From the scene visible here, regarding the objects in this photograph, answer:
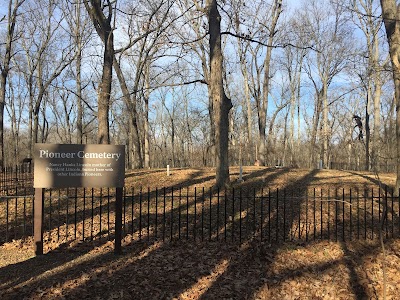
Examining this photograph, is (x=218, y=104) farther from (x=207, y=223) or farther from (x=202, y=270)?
(x=202, y=270)

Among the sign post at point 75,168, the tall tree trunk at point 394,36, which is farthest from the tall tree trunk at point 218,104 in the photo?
the tall tree trunk at point 394,36

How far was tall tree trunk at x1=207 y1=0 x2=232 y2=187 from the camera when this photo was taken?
400 inches

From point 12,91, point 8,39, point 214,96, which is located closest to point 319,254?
point 214,96

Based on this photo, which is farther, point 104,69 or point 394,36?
point 104,69

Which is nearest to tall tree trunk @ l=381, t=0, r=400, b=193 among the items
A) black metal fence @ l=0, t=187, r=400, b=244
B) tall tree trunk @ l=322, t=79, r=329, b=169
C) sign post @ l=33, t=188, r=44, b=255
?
black metal fence @ l=0, t=187, r=400, b=244

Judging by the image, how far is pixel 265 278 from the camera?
5324 millimetres

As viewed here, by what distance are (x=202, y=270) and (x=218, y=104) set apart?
5.95m

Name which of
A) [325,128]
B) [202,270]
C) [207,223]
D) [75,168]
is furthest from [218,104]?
[325,128]

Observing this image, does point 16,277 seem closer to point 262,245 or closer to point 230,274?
point 230,274

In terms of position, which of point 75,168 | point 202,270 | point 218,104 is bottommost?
point 202,270

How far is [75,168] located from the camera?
19.7ft

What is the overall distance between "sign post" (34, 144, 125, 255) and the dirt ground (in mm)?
600

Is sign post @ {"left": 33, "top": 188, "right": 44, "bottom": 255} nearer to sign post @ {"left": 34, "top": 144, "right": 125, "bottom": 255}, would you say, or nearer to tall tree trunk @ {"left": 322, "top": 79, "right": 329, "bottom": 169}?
sign post @ {"left": 34, "top": 144, "right": 125, "bottom": 255}

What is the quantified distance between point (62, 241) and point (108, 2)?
10.2m
